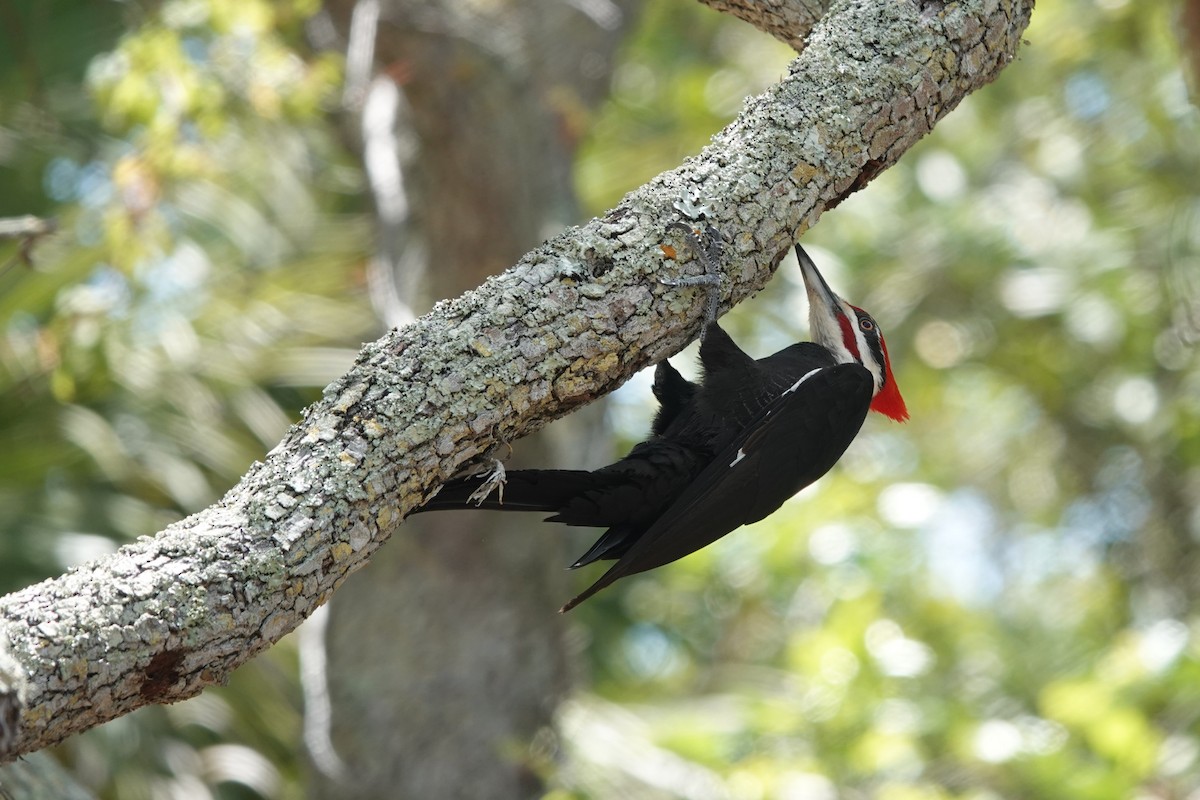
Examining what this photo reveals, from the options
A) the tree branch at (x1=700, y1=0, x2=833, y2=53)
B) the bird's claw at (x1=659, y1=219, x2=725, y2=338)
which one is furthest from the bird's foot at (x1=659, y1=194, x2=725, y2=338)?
the tree branch at (x1=700, y1=0, x2=833, y2=53)

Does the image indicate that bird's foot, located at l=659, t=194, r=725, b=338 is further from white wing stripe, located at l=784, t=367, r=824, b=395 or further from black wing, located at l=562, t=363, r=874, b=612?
white wing stripe, located at l=784, t=367, r=824, b=395

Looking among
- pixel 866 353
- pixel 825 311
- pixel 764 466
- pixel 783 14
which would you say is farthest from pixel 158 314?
pixel 783 14

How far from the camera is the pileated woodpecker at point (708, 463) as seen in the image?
2.66 m

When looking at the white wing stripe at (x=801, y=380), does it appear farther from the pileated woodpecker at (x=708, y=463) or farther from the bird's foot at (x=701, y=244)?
the bird's foot at (x=701, y=244)

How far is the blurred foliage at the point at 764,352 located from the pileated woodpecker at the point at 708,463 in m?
1.33

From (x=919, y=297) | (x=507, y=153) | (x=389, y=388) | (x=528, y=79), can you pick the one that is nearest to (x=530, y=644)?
(x=507, y=153)

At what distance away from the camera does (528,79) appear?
504 cm

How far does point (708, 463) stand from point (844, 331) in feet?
2.78

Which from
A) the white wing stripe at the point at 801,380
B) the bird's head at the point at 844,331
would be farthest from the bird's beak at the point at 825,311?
the white wing stripe at the point at 801,380

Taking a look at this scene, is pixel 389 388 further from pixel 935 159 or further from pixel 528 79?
pixel 935 159

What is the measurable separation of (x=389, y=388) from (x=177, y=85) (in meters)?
2.52

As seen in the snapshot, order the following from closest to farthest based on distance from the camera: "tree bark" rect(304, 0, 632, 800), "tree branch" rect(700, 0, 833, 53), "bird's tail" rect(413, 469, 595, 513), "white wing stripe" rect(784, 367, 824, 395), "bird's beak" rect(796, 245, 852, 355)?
"bird's tail" rect(413, 469, 595, 513) → "tree branch" rect(700, 0, 833, 53) → "white wing stripe" rect(784, 367, 824, 395) → "bird's beak" rect(796, 245, 852, 355) → "tree bark" rect(304, 0, 632, 800)

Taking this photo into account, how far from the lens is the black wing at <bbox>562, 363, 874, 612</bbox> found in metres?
2.68

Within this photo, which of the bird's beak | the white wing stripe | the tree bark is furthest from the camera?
the tree bark
